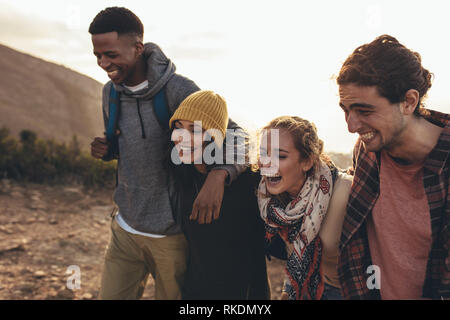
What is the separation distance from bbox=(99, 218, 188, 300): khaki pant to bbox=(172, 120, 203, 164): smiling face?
567 millimetres

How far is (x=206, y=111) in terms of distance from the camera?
1.87m

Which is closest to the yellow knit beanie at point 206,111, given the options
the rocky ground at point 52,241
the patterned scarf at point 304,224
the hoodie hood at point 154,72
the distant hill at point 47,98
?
the hoodie hood at point 154,72

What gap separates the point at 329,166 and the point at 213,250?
78 cm

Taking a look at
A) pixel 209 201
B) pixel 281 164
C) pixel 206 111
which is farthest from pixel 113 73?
pixel 281 164

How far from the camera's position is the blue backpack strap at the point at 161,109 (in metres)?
2.06

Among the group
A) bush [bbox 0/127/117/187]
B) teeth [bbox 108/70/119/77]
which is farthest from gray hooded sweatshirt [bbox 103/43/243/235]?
bush [bbox 0/127/117/187]

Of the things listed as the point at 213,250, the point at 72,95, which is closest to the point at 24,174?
the point at 213,250

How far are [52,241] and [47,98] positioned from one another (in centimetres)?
3062

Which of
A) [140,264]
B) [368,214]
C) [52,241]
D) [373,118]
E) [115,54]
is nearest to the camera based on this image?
[373,118]

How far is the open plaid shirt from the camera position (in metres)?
1.55

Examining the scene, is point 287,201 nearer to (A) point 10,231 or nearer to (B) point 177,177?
(B) point 177,177

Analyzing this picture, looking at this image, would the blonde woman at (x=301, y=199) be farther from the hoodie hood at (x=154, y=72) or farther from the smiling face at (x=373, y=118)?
the hoodie hood at (x=154, y=72)

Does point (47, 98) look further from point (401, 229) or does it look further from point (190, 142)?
point (401, 229)

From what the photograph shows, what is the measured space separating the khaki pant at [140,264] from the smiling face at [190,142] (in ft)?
1.86
